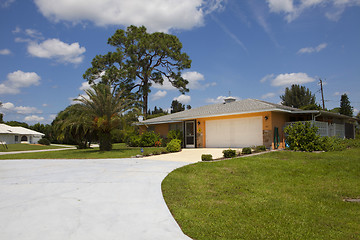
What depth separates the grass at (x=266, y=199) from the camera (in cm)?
386

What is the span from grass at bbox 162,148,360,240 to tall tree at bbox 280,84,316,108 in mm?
33871

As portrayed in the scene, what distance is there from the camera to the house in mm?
15695

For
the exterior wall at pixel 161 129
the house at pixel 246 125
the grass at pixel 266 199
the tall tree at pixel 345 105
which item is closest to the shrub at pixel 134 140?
the exterior wall at pixel 161 129

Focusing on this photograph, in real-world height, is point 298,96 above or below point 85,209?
above

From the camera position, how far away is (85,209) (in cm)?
445

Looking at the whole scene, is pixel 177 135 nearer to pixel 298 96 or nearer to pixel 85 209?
pixel 85 209

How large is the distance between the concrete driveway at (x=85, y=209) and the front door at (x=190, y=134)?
13.5 m

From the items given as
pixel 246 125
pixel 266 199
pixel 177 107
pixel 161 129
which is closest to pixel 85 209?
pixel 266 199

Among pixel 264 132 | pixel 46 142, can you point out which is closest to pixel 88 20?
pixel 264 132

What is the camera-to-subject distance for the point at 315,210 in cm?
493

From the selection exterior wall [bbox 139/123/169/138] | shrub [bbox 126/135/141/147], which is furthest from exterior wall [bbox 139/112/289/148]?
shrub [bbox 126/135/141/147]

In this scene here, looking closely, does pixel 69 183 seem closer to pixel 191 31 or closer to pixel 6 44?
pixel 191 31

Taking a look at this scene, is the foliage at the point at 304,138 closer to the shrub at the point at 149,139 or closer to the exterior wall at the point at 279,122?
the exterior wall at the point at 279,122

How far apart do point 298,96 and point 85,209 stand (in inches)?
1682
